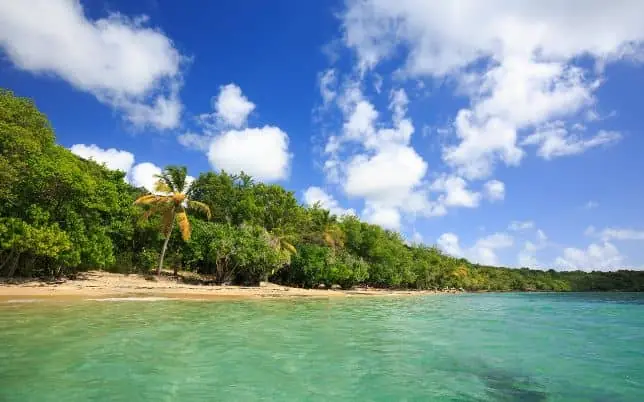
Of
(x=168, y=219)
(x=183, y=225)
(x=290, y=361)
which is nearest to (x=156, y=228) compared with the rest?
(x=168, y=219)

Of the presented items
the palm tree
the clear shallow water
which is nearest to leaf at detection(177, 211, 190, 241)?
the palm tree

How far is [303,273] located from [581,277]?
135m

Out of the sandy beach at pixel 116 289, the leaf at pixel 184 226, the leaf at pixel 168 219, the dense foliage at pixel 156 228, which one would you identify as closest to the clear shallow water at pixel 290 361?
the sandy beach at pixel 116 289

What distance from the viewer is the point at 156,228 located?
129 feet

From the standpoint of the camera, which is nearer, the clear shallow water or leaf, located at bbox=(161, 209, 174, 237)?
the clear shallow water

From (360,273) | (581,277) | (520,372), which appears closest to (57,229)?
(520,372)

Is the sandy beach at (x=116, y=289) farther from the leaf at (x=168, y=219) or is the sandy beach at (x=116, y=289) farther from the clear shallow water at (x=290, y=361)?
the clear shallow water at (x=290, y=361)

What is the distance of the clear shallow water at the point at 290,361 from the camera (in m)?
7.51

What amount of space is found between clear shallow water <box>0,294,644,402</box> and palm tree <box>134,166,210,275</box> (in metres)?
18.2

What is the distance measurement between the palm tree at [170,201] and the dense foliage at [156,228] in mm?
97

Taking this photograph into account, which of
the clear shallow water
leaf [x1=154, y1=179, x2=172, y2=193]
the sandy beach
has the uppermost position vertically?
leaf [x1=154, y1=179, x2=172, y2=193]

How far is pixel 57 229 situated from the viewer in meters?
25.4

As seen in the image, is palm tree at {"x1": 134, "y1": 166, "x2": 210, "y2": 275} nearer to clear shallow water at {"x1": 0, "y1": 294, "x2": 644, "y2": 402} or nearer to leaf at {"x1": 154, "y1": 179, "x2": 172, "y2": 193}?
leaf at {"x1": 154, "y1": 179, "x2": 172, "y2": 193}

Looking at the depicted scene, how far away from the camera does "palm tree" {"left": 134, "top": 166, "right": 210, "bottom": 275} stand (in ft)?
118
